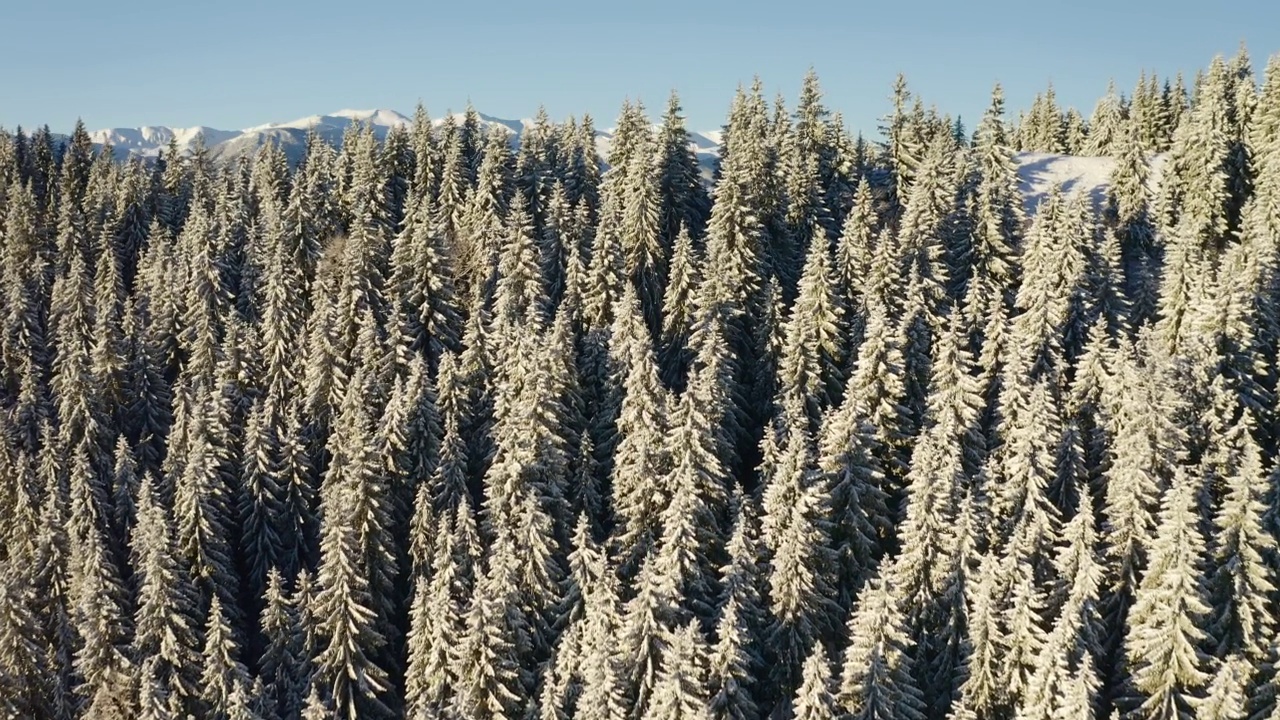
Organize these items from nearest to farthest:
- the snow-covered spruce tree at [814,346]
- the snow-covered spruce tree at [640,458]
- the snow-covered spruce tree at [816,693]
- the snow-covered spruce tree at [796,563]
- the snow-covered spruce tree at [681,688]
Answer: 1. the snow-covered spruce tree at [816,693]
2. the snow-covered spruce tree at [681,688]
3. the snow-covered spruce tree at [796,563]
4. the snow-covered spruce tree at [640,458]
5. the snow-covered spruce tree at [814,346]

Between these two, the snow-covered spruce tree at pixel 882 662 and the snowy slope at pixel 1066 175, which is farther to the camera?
the snowy slope at pixel 1066 175

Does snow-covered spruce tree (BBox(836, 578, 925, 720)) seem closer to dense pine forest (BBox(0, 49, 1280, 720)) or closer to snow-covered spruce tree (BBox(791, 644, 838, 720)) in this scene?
dense pine forest (BBox(0, 49, 1280, 720))

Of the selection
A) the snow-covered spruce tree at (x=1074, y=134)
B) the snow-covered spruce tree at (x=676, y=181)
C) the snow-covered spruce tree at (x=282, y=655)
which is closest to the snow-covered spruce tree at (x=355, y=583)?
the snow-covered spruce tree at (x=282, y=655)

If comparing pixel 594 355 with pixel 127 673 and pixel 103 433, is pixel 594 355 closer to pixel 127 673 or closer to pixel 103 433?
pixel 127 673

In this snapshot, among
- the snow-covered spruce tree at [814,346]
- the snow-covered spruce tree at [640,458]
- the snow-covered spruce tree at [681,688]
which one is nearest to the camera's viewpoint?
the snow-covered spruce tree at [681,688]

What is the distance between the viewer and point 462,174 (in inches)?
3137

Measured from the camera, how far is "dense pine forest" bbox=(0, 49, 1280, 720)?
34188 mm

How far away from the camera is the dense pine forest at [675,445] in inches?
1346

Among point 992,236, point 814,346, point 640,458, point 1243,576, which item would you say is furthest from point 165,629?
point 992,236

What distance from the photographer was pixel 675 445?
42594 mm

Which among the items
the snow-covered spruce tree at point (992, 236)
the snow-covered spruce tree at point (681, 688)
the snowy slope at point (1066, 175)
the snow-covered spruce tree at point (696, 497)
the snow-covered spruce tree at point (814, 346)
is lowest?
the snow-covered spruce tree at point (681, 688)

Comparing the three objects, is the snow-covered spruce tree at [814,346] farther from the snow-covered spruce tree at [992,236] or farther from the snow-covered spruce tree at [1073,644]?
the snow-covered spruce tree at [1073,644]

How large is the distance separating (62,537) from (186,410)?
10.6 meters

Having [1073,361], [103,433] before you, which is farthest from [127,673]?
[1073,361]
